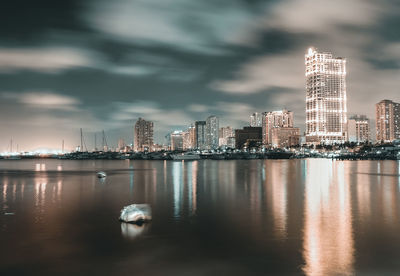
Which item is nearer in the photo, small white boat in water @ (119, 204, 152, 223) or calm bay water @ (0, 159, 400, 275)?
calm bay water @ (0, 159, 400, 275)

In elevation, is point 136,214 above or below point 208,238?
above

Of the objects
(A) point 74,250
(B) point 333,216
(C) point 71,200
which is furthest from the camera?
(C) point 71,200

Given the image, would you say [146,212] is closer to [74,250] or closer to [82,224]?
[82,224]

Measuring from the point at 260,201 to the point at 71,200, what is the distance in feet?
58.4

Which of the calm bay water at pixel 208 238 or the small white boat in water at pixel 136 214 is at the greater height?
the small white boat in water at pixel 136 214

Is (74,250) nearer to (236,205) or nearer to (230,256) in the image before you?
(230,256)

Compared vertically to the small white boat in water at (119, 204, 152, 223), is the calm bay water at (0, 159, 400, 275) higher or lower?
lower

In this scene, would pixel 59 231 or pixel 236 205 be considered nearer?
pixel 59 231

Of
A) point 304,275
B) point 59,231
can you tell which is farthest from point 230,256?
point 59,231

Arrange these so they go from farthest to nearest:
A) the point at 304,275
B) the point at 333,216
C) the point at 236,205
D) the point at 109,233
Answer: the point at 236,205
the point at 333,216
the point at 109,233
the point at 304,275

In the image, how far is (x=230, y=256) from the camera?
602 inches

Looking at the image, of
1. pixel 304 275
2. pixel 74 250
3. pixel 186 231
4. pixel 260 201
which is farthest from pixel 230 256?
pixel 260 201

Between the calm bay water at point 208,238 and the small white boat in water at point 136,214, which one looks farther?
the small white boat in water at point 136,214

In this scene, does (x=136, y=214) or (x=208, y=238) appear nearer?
(x=208, y=238)
